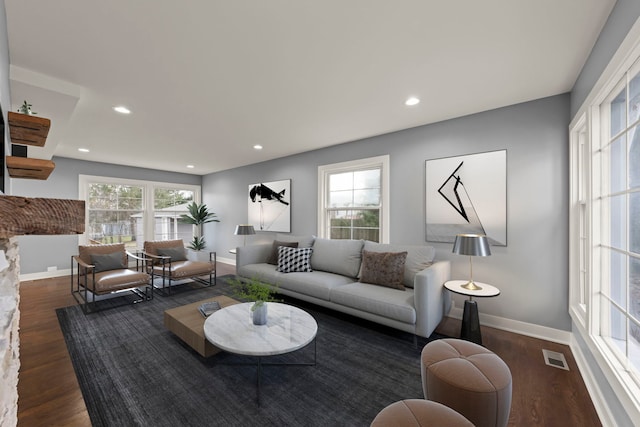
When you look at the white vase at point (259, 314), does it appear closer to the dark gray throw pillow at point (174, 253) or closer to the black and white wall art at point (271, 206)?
the black and white wall art at point (271, 206)

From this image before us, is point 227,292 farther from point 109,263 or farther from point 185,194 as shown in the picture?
point 185,194

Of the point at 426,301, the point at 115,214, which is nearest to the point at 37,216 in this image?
the point at 426,301

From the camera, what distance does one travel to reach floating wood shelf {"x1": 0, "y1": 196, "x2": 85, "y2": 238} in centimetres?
55

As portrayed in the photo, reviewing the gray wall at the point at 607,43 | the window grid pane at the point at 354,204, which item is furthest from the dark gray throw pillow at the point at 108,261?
the gray wall at the point at 607,43

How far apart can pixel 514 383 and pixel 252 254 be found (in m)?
3.56

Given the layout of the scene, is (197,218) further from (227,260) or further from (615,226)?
(615,226)

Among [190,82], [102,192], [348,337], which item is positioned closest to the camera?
[190,82]

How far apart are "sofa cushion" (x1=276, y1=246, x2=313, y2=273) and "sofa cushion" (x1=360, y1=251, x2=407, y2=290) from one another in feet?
3.02

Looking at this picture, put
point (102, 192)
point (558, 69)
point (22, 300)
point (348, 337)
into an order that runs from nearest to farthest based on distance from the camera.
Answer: point (558, 69) → point (348, 337) → point (22, 300) → point (102, 192)

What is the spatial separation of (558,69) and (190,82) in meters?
3.23

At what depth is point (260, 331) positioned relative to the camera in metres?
2.06

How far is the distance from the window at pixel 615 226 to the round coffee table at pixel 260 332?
5.96 ft

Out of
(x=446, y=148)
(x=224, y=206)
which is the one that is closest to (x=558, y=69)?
(x=446, y=148)

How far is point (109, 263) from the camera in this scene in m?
3.84
